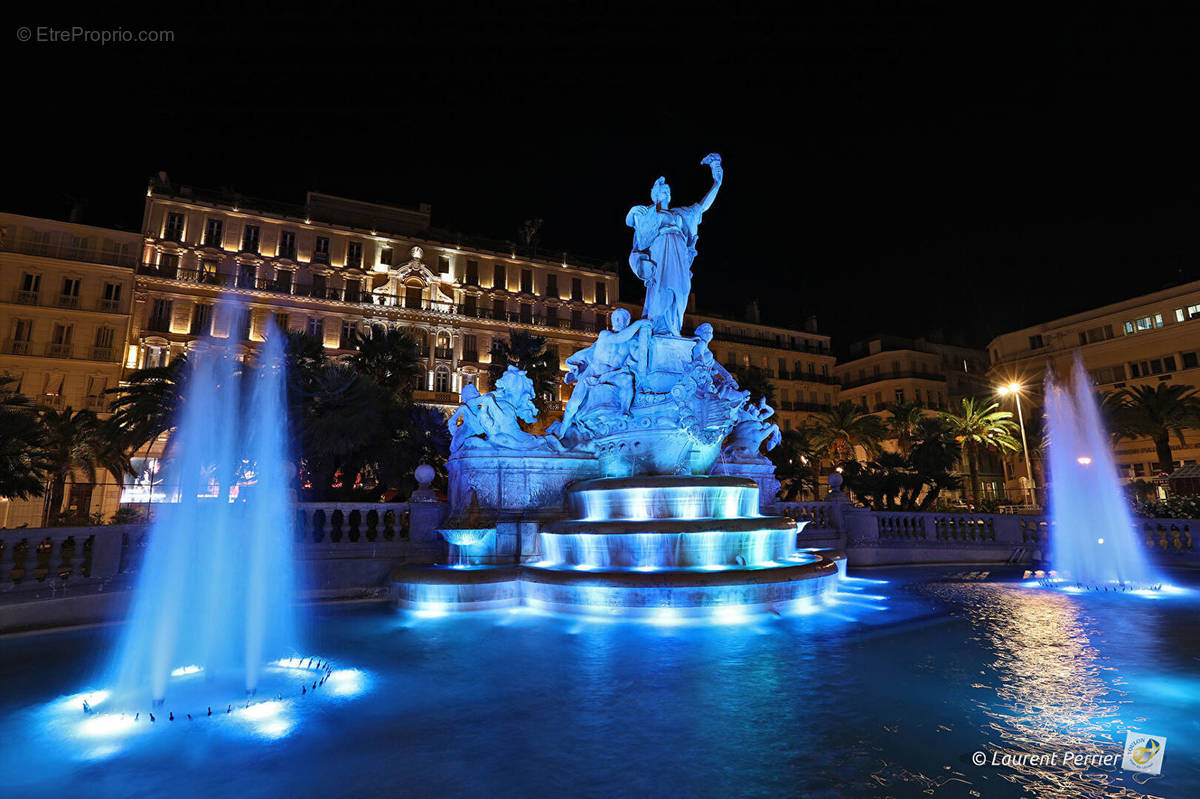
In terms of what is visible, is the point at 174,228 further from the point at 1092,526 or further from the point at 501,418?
the point at 1092,526

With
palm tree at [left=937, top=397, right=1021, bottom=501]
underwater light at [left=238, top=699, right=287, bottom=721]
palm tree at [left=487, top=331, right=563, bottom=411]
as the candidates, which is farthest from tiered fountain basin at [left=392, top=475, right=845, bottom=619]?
palm tree at [left=937, top=397, right=1021, bottom=501]

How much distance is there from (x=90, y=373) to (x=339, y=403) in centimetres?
3027

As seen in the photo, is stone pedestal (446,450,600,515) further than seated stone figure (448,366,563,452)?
No

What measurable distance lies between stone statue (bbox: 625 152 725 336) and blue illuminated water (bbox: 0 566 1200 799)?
28.9 ft

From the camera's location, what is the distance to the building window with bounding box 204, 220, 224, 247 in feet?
145

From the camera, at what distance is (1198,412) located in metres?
34.6

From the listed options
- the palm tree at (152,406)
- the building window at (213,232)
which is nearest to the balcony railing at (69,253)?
the building window at (213,232)

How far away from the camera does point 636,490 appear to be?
10.6 meters

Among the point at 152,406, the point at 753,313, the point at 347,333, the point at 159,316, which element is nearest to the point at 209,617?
the point at 152,406

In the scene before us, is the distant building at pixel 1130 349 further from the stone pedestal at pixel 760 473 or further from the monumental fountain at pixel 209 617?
the monumental fountain at pixel 209 617

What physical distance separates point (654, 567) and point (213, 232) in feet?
159

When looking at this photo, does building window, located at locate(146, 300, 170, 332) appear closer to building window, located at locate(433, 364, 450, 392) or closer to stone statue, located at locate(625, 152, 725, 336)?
building window, located at locate(433, 364, 450, 392)

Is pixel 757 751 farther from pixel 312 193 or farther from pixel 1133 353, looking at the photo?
pixel 1133 353

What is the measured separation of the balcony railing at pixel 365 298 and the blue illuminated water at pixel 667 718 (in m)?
42.4
